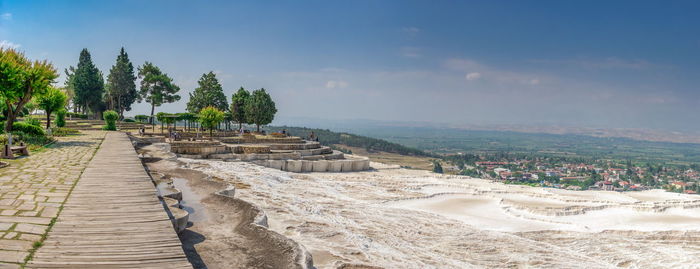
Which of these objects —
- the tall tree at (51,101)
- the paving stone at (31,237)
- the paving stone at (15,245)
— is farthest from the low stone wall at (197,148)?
the paving stone at (15,245)

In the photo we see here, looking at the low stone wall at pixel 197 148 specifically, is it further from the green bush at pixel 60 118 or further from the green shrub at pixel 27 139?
the green bush at pixel 60 118

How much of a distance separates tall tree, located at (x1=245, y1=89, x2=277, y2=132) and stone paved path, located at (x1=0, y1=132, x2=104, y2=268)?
42953mm

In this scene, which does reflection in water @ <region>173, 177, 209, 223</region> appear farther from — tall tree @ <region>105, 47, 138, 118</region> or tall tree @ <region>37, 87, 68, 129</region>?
tall tree @ <region>105, 47, 138, 118</region>

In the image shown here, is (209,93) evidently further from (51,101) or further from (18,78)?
(18,78)

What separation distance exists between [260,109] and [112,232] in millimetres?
53380

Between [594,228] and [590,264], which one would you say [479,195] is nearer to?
[594,228]

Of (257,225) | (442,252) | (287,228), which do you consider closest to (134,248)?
(257,225)

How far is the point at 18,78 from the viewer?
76.4 feet

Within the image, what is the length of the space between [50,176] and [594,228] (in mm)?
21218

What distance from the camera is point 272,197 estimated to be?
1817cm

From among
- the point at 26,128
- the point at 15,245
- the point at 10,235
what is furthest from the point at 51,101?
the point at 15,245

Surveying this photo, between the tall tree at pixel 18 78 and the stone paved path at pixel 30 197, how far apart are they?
979cm

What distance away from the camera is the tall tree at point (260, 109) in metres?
59.1

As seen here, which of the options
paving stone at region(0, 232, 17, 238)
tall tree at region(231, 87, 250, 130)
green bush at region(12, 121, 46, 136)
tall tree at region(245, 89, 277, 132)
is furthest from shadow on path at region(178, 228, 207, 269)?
tall tree at region(231, 87, 250, 130)
